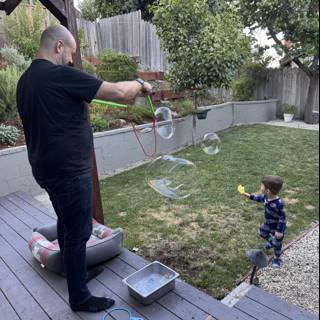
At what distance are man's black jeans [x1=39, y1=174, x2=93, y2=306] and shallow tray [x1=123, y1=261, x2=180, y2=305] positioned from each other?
311 millimetres

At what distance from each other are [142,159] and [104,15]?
662 centimetres

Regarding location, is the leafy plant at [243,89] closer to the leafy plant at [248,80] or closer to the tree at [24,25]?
the leafy plant at [248,80]

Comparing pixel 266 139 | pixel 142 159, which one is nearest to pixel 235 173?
pixel 142 159

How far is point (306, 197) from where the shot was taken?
429 centimetres

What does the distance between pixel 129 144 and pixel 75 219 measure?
4206 millimetres

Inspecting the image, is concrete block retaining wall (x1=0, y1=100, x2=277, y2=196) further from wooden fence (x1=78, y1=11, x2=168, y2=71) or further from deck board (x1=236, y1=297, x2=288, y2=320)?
deck board (x1=236, y1=297, x2=288, y2=320)

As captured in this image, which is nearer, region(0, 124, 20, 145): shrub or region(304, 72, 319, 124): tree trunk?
region(0, 124, 20, 145): shrub

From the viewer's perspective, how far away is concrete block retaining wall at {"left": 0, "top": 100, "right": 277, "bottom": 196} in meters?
4.49

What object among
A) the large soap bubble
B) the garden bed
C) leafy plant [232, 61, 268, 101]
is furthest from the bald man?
leafy plant [232, 61, 268, 101]

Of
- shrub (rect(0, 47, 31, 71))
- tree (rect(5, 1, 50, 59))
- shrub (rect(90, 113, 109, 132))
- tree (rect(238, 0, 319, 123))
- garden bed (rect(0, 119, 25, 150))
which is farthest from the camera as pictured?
tree (rect(5, 1, 50, 59))

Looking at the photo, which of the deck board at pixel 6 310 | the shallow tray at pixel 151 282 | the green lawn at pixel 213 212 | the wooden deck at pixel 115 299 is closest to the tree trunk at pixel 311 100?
the green lawn at pixel 213 212

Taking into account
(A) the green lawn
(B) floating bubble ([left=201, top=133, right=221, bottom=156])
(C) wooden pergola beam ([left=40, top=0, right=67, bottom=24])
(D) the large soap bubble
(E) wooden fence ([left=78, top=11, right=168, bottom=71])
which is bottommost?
(A) the green lawn

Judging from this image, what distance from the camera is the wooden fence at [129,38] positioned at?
9208 millimetres

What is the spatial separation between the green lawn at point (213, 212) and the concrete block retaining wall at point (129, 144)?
443 mm
